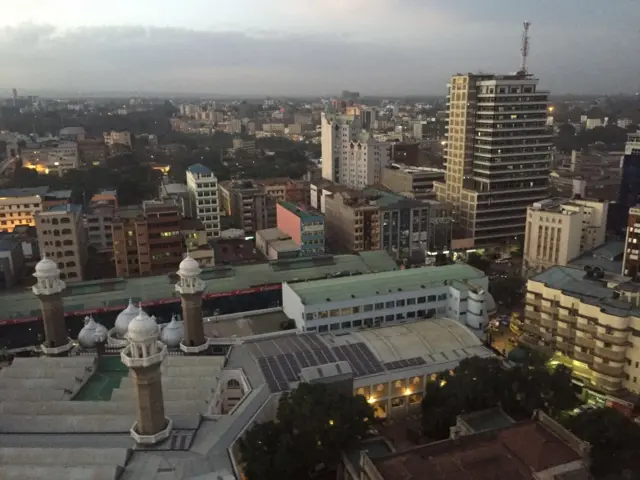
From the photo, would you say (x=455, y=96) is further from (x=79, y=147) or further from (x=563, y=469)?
(x=79, y=147)

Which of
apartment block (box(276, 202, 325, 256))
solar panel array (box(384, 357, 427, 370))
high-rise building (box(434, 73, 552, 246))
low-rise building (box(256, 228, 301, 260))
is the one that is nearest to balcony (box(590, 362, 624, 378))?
solar panel array (box(384, 357, 427, 370))

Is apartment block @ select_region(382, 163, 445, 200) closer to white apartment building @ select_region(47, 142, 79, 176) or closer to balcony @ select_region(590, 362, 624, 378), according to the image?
balcony @ select_region(590, 362, 624, 378)

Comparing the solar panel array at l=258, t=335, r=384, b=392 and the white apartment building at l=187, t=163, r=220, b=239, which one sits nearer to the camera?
the solar panel array at l=258, t=335, r=384, b=392

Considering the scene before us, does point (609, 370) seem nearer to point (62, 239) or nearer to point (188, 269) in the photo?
point (188, 269)

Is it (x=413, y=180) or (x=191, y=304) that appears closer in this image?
(x=191, y=304)

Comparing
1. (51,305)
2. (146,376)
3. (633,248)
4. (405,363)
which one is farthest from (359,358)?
(633,248)

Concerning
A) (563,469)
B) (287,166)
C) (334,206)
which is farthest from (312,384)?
(287,166)
